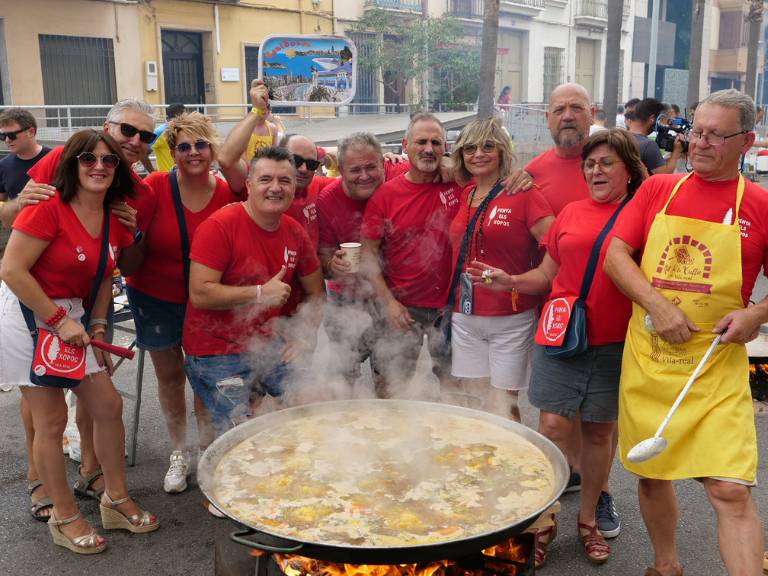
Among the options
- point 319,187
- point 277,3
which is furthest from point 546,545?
point 277,3

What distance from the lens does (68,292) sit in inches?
130

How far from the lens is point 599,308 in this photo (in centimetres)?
317

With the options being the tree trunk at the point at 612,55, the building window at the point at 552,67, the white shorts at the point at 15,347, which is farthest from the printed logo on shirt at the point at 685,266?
the building window at the point at 552,67

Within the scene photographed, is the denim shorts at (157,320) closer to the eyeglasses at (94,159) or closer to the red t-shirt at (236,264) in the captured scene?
the red t-shirt at (236,264)

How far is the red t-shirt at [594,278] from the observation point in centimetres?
314

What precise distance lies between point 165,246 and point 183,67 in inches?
717

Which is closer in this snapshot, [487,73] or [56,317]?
[56,317]

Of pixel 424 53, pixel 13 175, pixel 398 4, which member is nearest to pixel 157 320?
pixel 13 175

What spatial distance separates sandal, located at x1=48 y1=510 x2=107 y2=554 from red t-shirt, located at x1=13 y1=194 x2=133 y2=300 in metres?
1.12

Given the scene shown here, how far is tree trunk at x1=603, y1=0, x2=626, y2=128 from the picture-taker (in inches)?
679

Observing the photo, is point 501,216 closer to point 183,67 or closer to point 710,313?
point 710,313

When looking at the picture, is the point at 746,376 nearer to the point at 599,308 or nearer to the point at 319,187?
the point at 599,308

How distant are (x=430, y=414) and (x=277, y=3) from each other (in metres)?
20.7

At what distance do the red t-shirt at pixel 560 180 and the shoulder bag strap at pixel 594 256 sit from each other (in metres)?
0.60
